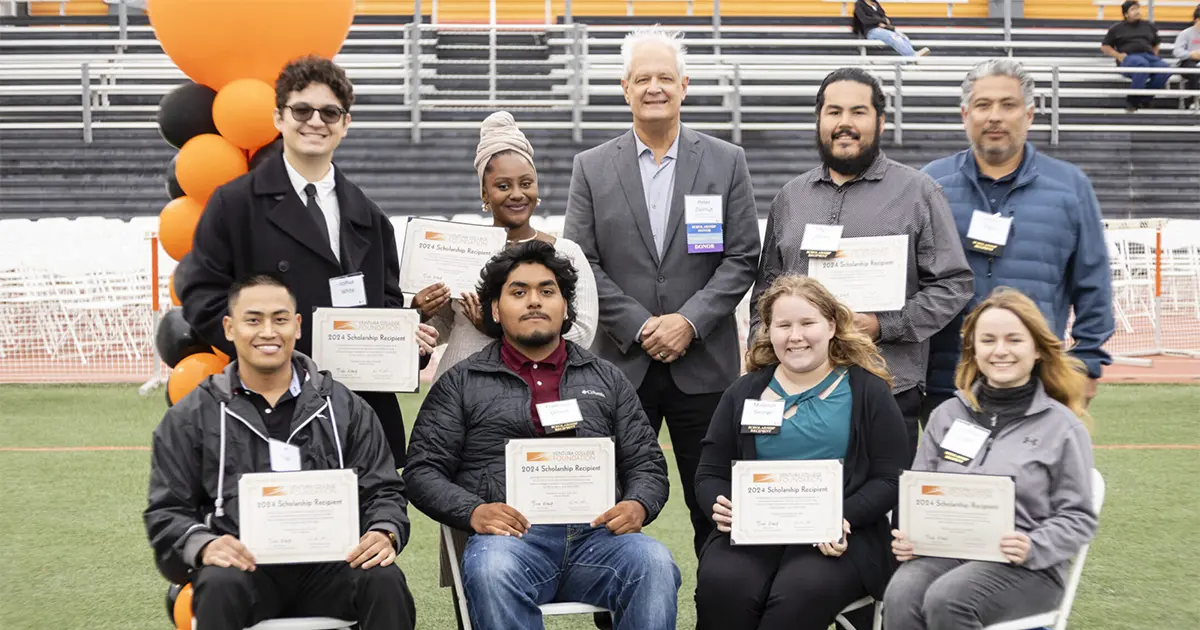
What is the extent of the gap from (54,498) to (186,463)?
10.8 feet

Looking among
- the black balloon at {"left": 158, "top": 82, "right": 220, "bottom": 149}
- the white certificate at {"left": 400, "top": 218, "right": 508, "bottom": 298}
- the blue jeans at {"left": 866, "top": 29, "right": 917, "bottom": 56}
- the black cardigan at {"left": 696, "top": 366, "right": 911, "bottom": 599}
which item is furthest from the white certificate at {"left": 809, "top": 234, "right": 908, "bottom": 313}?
the blue jeans at {"left": 866, "top": 29, "right": 917, "bottom": 56}

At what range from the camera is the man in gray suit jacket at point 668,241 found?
3.93 metres

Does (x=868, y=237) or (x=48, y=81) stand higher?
(x=48, y=81)

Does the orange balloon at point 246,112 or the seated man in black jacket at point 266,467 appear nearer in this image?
the seated man in black jacket at point 266,467

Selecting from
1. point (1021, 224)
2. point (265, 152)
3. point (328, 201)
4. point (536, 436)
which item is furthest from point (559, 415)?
point (1021, 224)

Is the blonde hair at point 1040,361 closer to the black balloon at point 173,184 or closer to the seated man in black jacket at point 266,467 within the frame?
the seated man in black jacket at point 266,467

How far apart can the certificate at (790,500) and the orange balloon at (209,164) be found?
5.99ft

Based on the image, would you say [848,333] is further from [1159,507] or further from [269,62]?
[1159,507]

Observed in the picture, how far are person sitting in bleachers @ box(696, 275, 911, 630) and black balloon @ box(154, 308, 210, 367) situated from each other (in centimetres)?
169

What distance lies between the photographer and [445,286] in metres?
3.75

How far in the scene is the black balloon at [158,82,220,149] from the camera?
4.04 m

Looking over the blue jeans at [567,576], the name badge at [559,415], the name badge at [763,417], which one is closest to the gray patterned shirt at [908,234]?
the name badge at [763,417]

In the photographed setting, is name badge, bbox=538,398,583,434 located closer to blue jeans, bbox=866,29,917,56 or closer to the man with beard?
the man with beard

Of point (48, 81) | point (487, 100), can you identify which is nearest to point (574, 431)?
point (487, 100)
